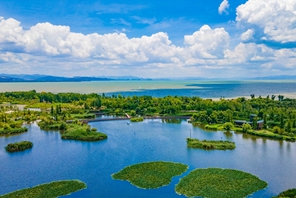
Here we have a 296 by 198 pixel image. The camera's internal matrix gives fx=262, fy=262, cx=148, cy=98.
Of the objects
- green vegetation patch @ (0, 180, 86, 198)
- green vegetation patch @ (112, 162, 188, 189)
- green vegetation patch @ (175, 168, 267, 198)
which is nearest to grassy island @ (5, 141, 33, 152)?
green vegetation patch @ (0, 180, 86, 198)

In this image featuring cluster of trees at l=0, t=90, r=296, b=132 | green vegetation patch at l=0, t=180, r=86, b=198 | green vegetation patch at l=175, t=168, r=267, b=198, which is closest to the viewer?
green vegetation patch at l=0, t=180, r=86, b=198

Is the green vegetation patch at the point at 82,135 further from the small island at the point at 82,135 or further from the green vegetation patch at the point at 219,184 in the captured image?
the green vegetation patch at the point at 219,184

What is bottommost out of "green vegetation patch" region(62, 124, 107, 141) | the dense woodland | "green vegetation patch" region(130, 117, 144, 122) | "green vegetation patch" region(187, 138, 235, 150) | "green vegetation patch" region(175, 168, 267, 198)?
"green vegetation patch" region(175, 168, 267, 198)

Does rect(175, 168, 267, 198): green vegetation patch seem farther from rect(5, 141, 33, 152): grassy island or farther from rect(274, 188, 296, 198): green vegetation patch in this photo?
rect(5, 141, 33, 152): grassy island

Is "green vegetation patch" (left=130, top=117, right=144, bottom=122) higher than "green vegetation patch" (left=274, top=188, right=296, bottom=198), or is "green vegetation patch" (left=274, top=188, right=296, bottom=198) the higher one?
"green vegetation patch" (left=130, top=117, right=144, bottom=122)

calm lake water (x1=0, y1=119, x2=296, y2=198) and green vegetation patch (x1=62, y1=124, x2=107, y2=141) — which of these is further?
green vegetation patch (x1=62, y1=124, x2=107, y2=141)

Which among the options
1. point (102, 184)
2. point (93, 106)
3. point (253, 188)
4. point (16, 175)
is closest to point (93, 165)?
point (102, 184)

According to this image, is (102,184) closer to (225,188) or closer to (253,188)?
(225,188)
